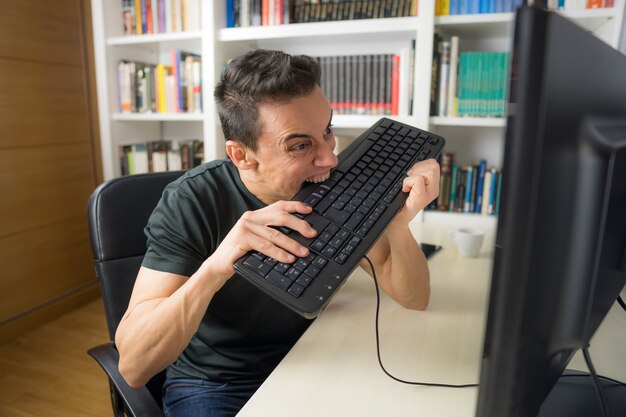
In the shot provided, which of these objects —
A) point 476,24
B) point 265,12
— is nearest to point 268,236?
point 476,24

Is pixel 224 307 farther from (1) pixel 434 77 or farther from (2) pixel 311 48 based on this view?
(2) pixel 311 48

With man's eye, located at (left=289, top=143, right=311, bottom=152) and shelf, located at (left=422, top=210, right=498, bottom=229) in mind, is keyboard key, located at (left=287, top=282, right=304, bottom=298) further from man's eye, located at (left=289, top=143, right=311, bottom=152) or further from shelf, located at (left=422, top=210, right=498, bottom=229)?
shelf, located at (left=422, top=210, right=498, bottom=229)

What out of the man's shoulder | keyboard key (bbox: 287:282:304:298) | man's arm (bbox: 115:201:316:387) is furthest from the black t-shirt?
keyboard key (bbox: 287:282:304:298)

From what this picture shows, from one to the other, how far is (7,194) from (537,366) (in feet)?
7.65

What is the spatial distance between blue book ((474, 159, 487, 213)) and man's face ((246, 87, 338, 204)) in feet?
3.75

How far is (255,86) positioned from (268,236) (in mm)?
344

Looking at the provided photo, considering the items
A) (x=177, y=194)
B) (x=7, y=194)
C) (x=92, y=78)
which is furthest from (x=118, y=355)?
(x=92, y=78)

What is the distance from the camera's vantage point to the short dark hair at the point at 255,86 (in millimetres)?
871

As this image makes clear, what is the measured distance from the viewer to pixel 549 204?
29 centimetres

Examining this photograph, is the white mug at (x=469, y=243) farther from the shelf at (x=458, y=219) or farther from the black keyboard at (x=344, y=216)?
the shelf at (x=458, y=219)

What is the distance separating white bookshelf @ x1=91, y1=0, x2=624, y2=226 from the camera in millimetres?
1730

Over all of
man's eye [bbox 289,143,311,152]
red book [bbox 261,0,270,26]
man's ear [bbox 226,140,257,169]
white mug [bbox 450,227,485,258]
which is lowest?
white mug [bbox 450,227,485,258]

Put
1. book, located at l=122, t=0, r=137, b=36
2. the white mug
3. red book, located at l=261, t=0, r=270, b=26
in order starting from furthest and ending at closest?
book, located at l=122, t=0, r=137, b=36 < red book, located at l=261, t=0, r=270, b=26 < the white mug

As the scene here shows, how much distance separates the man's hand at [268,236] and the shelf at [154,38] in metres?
1.63
